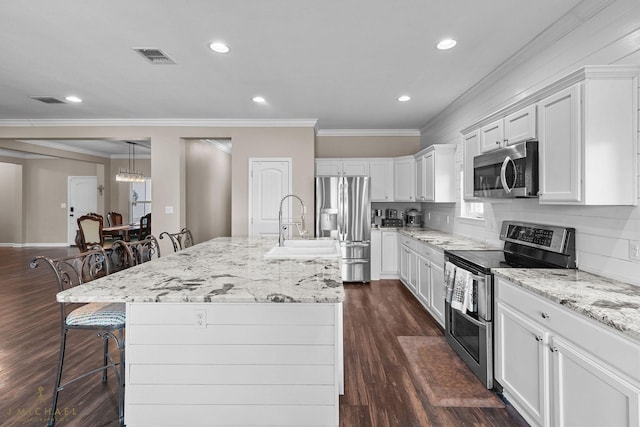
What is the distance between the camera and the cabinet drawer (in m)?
1.20

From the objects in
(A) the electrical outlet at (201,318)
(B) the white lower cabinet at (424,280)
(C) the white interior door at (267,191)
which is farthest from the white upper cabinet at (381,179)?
(A) the electrical outlet at (201,318)

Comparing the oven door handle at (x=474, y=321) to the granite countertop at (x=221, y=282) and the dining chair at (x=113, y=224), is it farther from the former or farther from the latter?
the dining chair at (x=113, y=224)

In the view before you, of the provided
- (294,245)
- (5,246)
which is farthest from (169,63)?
(5,246)

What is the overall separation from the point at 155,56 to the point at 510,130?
3.08 m

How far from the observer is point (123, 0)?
83.4 inches

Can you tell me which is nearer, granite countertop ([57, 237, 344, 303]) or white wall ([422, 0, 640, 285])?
granite countertop ([57, 237, 344, 303])

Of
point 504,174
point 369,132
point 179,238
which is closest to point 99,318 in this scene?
point 179,238

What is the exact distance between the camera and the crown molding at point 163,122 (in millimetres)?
5121

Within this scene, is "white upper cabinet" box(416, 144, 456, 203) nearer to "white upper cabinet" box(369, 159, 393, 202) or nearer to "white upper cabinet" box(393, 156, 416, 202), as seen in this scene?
"white upper cabinet" box(393, 156, 416, 202)

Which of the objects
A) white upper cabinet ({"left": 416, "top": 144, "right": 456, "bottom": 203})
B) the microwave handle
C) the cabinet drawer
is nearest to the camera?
the cabinet drawer

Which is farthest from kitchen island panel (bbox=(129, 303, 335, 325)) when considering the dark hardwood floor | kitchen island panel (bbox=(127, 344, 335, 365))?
the dark hardwood floor

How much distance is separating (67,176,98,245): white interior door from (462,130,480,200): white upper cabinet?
10035mm

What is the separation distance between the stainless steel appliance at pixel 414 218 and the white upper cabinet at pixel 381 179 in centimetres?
43

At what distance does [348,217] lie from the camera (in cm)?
522
